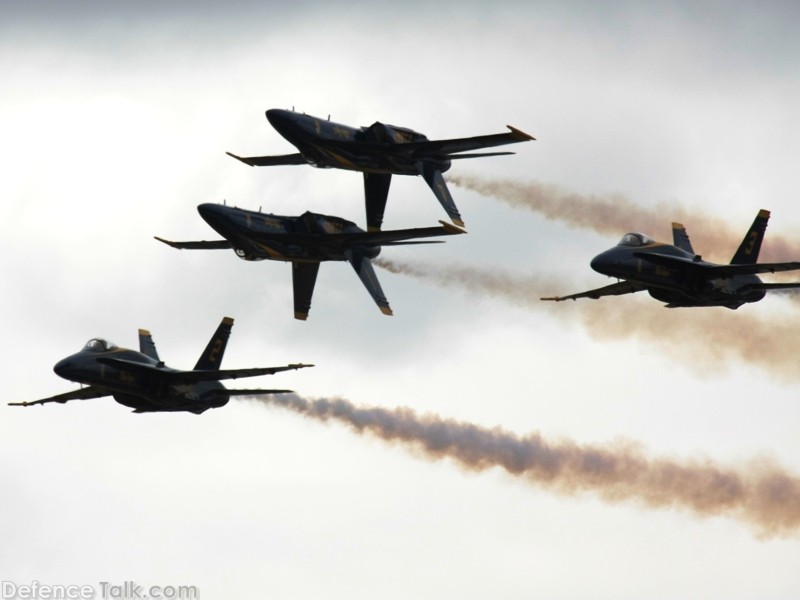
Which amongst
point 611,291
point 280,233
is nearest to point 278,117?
point 280,233

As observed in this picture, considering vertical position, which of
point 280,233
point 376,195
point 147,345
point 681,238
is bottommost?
point 147,345

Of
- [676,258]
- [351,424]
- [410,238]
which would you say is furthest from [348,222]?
[676,258]

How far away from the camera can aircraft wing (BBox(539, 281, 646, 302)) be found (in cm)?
11131

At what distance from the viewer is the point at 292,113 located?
11494 cm

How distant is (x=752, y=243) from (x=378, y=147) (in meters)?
22.2

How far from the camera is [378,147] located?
11575 centimetres

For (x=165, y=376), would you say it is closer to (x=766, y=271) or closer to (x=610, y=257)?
(x=610, y=257)

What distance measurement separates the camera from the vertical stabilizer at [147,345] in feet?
373

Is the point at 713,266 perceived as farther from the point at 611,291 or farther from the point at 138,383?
the point at 138,383

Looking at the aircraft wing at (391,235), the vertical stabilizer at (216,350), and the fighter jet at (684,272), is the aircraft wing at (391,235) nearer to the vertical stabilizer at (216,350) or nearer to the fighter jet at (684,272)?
the vertical stabilizer at (216,350)

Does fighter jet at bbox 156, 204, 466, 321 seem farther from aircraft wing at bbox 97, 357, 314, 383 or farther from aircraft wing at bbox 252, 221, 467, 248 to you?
aircraft wing at bbox 97, 357, 314, 383

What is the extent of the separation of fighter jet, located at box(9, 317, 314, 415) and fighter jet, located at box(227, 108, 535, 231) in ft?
45.3

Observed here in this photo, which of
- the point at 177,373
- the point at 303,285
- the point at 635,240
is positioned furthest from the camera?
the point at 303,285

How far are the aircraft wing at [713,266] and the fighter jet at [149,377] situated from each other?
2089cm
